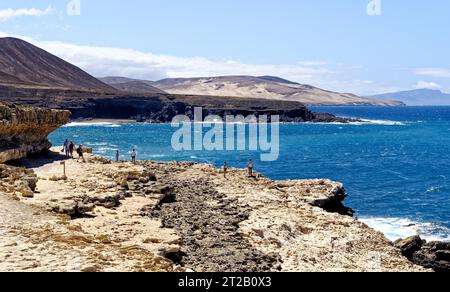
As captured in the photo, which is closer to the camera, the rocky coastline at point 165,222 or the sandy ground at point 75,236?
the sandy ground at point 75,236

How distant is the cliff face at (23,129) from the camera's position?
31.2 metres

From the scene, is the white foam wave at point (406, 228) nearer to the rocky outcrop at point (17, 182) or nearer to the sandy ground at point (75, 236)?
the sandy ground at point (75, 236)

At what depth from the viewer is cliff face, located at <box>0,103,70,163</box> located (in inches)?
1227

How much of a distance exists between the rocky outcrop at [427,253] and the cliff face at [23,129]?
21.4 metres

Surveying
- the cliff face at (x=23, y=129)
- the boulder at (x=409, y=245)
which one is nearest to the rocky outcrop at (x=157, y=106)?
the cliff face at (x=23, y=129)

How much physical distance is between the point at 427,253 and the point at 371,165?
129 ft

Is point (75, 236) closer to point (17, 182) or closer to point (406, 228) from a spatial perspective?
point (17, 182)

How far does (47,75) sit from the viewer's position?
19700 centimetres

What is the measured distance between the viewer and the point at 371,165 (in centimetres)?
6350

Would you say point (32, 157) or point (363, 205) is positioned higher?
point (32, 157)

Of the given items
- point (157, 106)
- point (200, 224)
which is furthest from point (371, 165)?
point (157, 106)

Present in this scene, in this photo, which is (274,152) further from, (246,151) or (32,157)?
(32,157)
